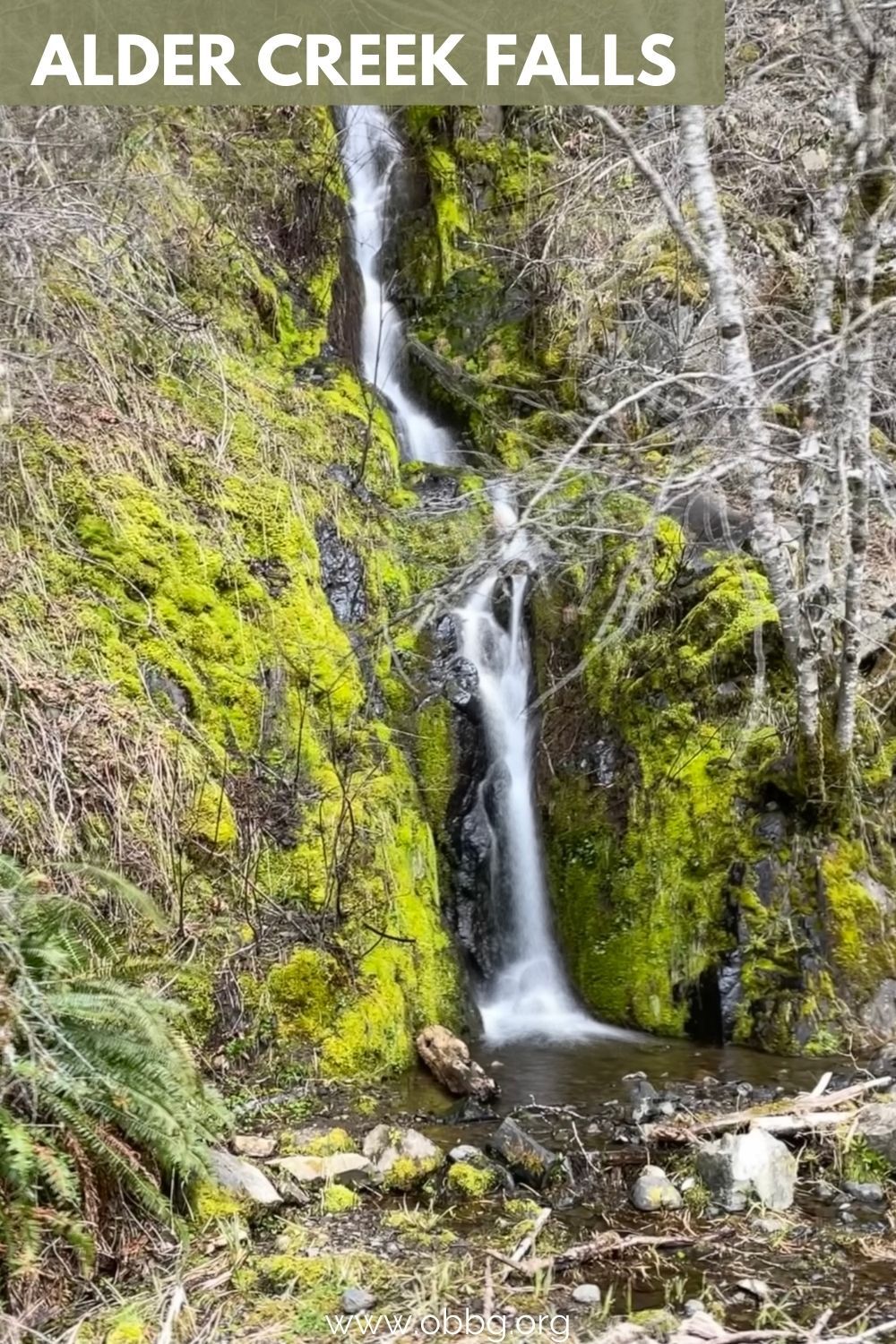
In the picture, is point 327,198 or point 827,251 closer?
point 827,251

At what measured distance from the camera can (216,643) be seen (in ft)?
16.4

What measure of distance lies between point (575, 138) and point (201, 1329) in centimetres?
991

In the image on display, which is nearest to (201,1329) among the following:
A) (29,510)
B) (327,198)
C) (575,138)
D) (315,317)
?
(29,510)

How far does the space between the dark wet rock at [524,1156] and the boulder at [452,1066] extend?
2.53 ft

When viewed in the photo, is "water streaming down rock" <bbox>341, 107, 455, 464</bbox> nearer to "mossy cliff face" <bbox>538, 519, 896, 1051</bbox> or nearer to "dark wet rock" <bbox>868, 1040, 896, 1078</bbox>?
"mossy cliff face" <bbox>538, 519, 896, 1051</bbox>

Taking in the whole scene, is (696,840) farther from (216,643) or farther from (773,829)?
(216,643)

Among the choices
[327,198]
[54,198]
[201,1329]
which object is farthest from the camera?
[327,198]

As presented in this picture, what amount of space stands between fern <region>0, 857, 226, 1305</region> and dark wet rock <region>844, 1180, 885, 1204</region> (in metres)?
2.26

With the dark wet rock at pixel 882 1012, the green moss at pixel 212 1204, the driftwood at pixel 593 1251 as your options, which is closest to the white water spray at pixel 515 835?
the dark wet rock at pixel 882 1012

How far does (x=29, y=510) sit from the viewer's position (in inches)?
178

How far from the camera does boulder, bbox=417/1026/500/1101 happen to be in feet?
15.0

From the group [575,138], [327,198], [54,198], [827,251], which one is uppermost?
[575,138]

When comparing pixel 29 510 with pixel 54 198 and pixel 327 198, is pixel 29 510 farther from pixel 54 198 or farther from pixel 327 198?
pixel 327 198

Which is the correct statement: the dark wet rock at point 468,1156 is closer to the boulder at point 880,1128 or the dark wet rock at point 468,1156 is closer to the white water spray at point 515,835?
the boulder at point 880,1128
